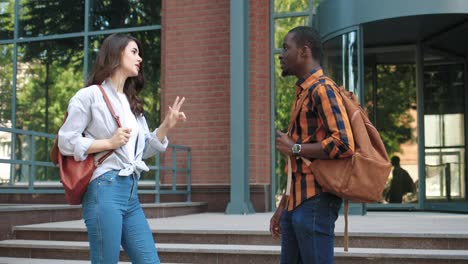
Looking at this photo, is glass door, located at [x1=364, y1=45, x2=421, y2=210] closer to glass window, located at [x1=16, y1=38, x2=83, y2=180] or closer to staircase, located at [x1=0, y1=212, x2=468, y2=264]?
staircase, located at [x1=0, y1=212, x2=468, y2=264]

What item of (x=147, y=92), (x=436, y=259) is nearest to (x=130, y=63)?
(x=436, y=259)

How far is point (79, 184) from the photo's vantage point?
2854mm

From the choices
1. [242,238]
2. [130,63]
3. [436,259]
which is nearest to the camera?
[130,63]

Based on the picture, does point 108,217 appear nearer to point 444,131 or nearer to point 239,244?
point 239,244

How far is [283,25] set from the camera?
433 inches

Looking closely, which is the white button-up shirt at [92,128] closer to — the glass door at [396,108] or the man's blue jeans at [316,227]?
the man's blue jeans at [316,227]

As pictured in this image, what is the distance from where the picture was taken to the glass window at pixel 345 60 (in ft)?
31.9

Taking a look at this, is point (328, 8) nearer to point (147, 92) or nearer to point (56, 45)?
point (147, 92)

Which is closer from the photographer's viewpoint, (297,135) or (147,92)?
(297,135)

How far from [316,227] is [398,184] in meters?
9.44

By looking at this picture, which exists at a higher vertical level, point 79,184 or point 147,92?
point 147,92

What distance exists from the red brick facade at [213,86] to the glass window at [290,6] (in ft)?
0.68

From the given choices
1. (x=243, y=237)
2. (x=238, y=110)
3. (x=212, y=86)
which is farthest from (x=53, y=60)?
(x=243, y=237)

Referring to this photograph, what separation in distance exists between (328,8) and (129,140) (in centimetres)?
762
